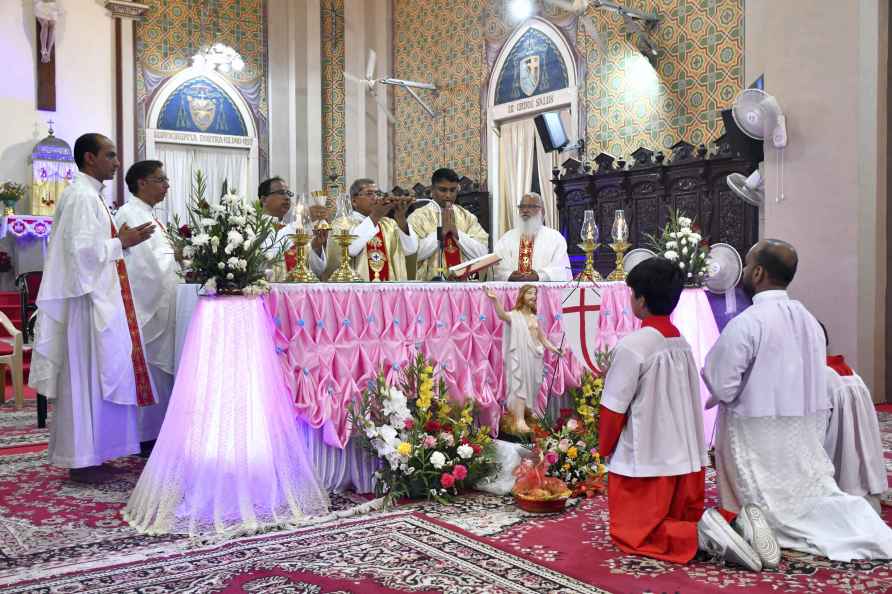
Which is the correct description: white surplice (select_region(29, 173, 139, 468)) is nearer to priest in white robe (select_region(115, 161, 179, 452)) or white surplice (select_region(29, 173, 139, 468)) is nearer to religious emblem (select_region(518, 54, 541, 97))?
priest in white robe (select_region(115, 161, 179, 452))

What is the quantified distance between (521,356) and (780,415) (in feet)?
5.87

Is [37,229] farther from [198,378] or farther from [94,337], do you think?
[198,378]

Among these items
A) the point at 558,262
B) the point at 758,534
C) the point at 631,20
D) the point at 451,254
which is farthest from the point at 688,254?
the point at 631,20

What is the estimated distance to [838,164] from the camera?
27.4 ft

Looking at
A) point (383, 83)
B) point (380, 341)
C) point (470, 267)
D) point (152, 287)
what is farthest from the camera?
point (383, 83)

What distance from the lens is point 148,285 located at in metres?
5.58

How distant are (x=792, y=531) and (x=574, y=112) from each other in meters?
9.45

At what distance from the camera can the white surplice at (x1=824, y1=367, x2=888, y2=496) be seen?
406cm

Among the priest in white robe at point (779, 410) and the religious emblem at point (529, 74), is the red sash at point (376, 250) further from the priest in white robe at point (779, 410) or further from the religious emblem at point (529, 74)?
the religious emblem at point (529, 74)

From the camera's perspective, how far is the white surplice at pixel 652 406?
363cm

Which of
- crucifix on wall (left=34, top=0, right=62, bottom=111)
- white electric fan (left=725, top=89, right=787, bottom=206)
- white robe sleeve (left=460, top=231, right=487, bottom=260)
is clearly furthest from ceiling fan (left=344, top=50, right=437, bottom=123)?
white robe sleeve (left=460, top=231, right=487, bottom=260)

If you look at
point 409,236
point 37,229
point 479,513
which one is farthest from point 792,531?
point 37,229

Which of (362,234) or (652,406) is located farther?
(362,234)

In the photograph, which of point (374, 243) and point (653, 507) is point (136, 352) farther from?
point (653, 507)
